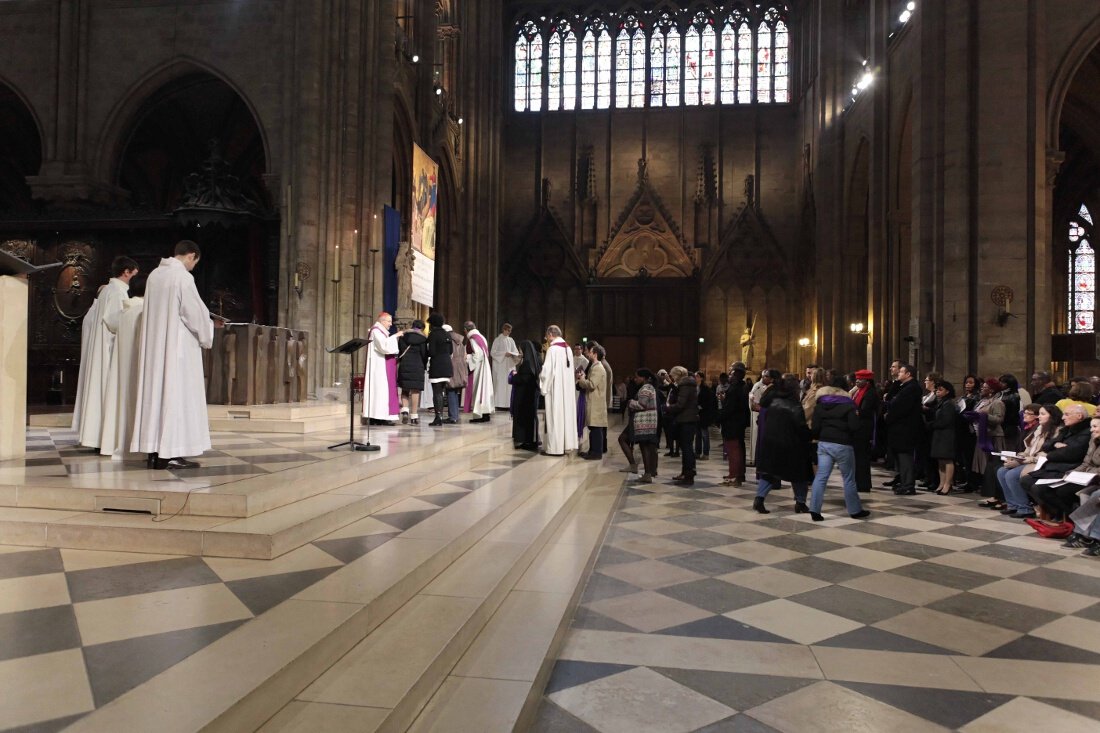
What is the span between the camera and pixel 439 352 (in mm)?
10266

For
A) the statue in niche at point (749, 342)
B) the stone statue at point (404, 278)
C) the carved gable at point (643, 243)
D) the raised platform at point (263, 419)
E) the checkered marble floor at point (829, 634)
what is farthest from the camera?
the carved gable at point (643, 243)

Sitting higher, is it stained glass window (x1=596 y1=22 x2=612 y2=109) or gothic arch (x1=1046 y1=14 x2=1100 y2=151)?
stained glass window (x1=596 y1=22 x2=612 y2=109)

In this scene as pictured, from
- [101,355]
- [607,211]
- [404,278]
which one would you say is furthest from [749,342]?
[101,355]

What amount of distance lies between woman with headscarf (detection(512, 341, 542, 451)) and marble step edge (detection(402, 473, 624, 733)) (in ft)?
14.7

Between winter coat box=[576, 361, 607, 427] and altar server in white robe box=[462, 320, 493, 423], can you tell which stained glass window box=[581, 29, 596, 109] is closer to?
altar server in white robe box=[462, 320, 493, 423]

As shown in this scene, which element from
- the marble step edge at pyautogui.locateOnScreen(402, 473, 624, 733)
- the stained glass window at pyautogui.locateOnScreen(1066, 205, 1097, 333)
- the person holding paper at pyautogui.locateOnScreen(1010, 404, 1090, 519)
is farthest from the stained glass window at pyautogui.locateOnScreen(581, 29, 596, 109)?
the marble step edge at pyautogui.locateOnScreen(402, 473, 624, 733)

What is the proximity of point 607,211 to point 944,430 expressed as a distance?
21.9 meters

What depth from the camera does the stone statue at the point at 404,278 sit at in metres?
16.8

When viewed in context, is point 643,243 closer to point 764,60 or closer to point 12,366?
point 764,60

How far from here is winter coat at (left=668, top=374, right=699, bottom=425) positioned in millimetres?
9031

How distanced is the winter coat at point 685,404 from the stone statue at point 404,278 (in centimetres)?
908

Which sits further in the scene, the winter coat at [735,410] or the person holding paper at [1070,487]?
the winter coat at [735,410]

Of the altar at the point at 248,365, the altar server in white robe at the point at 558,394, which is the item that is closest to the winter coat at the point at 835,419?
the altar server in white robe at the point at 558,394

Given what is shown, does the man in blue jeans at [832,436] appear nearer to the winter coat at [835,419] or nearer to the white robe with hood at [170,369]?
the winter coat at [835,419]
